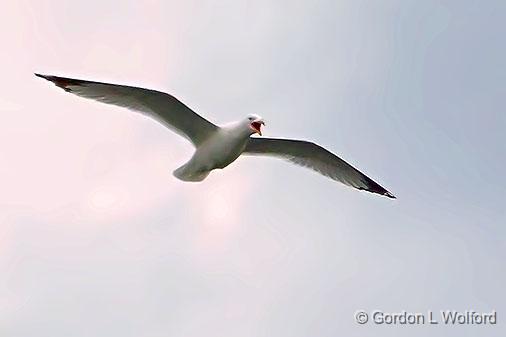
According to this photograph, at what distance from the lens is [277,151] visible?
18.6 metres

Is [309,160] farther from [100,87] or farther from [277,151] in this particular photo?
[100,87]

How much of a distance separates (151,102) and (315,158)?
3211 mm

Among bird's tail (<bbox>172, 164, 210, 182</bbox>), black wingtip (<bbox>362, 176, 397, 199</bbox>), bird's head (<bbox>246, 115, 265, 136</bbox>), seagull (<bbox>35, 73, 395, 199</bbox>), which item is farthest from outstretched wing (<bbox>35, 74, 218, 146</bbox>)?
black wingtip (<bbox>362, 176, 397, 199</bbox>)

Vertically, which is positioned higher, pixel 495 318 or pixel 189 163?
pixel 189 163

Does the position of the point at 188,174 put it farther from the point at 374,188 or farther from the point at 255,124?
the point at 374,188

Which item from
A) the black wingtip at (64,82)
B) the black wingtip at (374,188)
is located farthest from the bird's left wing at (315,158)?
the black wingtip at (64,82)

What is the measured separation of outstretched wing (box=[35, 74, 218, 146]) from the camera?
54.0 ft

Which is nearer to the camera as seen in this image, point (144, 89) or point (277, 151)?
point (144, 89)

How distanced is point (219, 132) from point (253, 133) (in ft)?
1.79

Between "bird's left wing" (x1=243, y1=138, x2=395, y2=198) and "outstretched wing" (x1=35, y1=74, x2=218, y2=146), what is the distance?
0.98 metres

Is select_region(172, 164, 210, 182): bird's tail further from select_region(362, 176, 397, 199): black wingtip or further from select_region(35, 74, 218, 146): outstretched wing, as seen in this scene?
select_region(362, 176, 397, 199): black wingtip

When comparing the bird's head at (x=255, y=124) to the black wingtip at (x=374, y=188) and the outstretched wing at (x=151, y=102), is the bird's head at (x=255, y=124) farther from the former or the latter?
the black wingtip at (x=374, y=188)

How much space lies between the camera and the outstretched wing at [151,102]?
54.0 feet

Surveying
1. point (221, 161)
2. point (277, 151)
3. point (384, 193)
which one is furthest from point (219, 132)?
point (384, 193)
